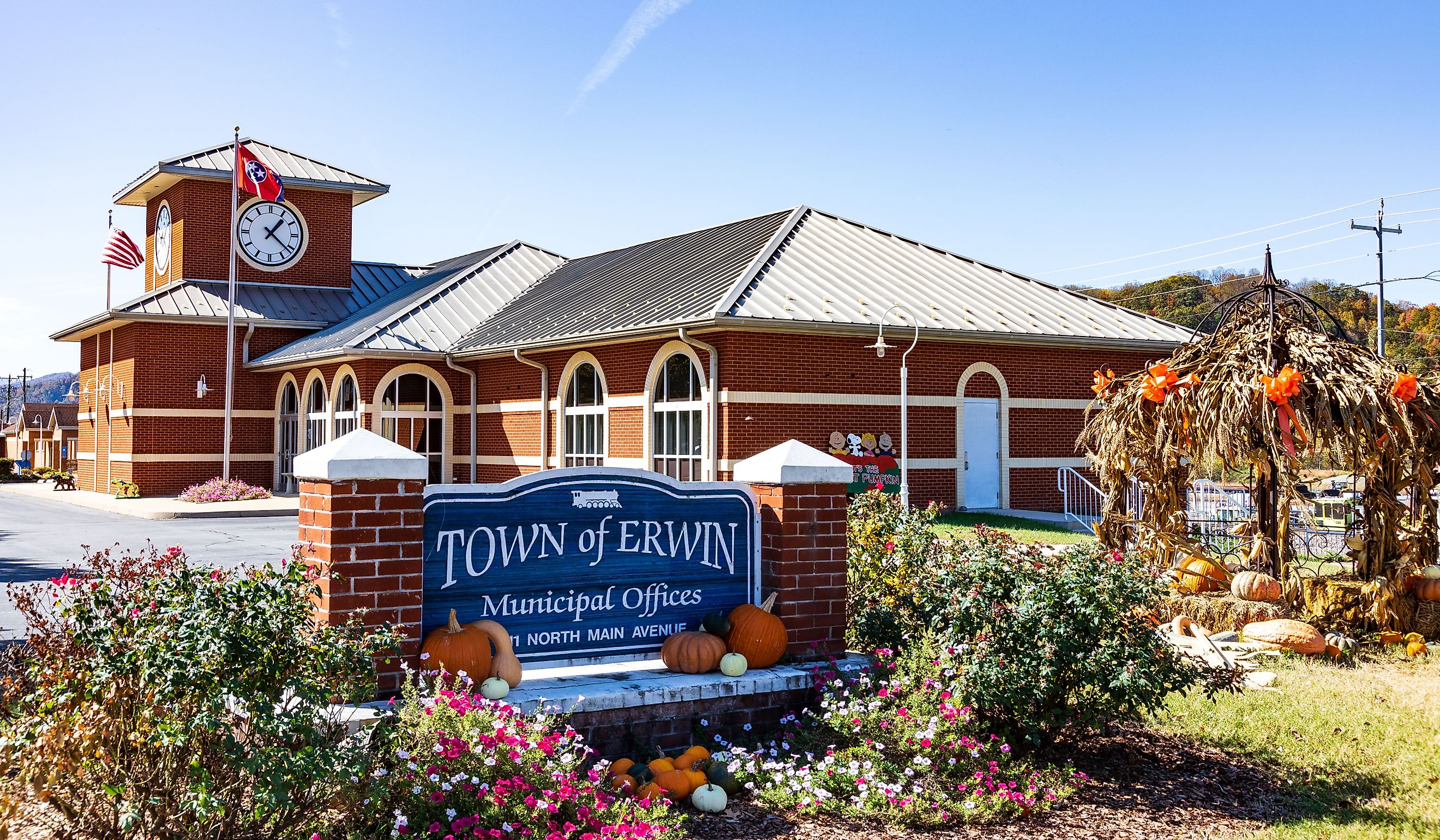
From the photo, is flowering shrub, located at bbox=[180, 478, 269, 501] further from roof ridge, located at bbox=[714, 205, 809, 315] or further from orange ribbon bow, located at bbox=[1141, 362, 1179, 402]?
orange ribbon bow, located at bbox=[1141, 362, 1179, 402]

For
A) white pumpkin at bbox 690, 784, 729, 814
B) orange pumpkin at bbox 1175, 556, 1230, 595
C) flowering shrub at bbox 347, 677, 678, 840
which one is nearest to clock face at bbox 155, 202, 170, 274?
orange pumpkin at bbox 1175, 556, 1230, 595

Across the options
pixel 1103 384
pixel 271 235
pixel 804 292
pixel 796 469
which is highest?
pixel 271 235

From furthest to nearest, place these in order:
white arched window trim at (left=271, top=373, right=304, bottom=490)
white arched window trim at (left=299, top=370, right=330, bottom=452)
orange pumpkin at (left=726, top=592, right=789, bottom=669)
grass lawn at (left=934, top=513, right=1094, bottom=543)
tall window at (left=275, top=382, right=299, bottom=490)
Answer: tall window at (left=275, top=382, right=299, bottom=490), white arched window trim at (left=271, top=373, right=304, bottom=490), white arched window trim at (left=299, top=370, right=330, bottom=452), grass lawn at (left=934, top=513, right=1094, bottom=543), orange pumpkin at (left=726, top=592, right=789, bottom=669)

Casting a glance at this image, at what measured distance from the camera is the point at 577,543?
6266 millimetres

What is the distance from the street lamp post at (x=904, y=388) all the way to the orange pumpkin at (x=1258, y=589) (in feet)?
27.4

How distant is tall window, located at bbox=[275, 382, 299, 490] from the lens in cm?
2900

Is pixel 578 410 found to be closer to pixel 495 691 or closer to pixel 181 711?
pixel 495 691

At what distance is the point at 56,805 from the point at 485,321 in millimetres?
23028

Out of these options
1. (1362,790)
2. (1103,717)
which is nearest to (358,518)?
(1103,717)

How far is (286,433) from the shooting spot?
2950 cm

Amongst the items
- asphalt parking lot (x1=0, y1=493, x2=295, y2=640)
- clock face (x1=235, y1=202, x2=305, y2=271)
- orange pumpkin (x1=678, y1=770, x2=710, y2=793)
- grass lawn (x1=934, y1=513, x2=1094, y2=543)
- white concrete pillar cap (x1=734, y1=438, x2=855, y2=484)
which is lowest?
asphalt parking lot (x1=0, y1=493, x2=295, y2=640)

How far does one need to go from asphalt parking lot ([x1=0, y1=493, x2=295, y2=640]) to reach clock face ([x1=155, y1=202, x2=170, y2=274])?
9150mm

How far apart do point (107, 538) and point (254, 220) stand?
15.3 m

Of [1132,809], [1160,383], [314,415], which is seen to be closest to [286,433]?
[314,415]
